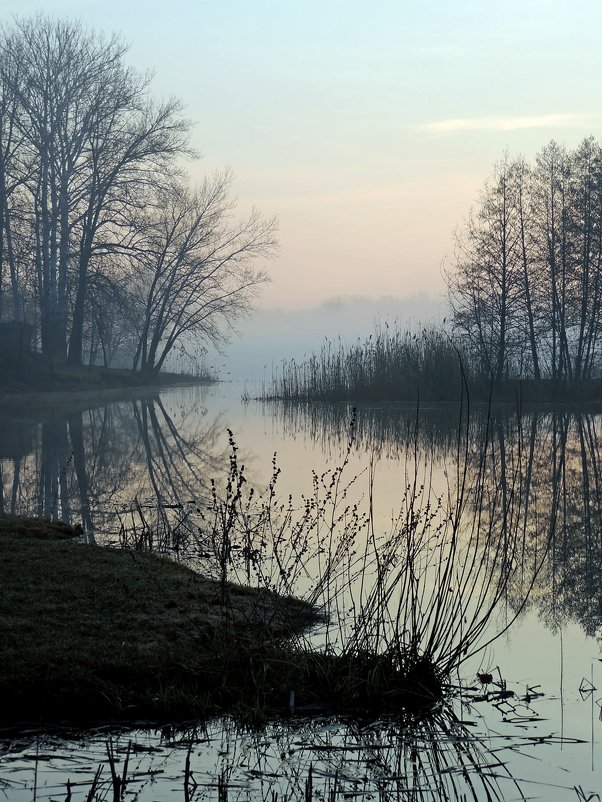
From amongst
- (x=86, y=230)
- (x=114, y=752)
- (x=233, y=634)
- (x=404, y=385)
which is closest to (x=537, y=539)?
(x=233, y=634)

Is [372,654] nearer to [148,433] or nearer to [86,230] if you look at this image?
[148,433]

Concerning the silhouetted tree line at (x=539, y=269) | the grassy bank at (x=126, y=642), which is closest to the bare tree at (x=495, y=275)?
the silhouetted tree line at (x=539, y=269)

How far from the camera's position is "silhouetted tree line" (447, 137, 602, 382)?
95.4 feet

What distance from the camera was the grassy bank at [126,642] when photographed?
398 centimetres

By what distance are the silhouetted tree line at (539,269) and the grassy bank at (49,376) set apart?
13.0m

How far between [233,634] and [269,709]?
666mm

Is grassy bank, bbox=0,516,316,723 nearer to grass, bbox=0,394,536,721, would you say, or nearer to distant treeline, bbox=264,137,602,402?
grass, bbox=0,394,536,721

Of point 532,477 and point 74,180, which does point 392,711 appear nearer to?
point 532,477

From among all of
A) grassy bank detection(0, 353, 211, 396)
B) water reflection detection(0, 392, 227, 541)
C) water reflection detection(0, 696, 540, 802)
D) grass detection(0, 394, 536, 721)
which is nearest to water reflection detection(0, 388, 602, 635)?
water reflection detection(0, 392, 227, 541)

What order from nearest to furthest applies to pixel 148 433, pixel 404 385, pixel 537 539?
pixel 537 539 → pixel 148 433 → pixel 404 385

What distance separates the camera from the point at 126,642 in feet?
14.9

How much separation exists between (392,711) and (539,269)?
27247 mm

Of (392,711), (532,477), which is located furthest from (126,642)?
(532,477)

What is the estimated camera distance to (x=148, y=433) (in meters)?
18.3
